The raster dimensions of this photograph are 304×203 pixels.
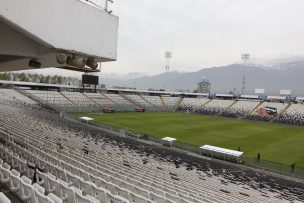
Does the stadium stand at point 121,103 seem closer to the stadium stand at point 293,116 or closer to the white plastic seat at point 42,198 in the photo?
the stadium stand at point 293,116

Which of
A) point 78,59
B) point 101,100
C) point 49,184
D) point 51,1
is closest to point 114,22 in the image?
point 78,59

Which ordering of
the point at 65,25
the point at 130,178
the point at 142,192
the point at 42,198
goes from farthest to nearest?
the point at 130,178 < the point at 142,192 < the point at 65,25 < the point at 42,198

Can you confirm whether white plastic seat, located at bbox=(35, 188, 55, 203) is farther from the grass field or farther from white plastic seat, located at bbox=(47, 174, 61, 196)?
the grass field

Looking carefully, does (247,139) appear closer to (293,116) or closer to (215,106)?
(293,116)

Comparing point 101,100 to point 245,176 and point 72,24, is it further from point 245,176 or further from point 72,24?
point 72,24

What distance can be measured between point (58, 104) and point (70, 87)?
55.9 ft

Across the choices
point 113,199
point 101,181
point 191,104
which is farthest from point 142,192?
point 191,104

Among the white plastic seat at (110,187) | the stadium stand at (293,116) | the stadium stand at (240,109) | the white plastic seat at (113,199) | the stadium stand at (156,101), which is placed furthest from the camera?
the stadium stand at (156,101)

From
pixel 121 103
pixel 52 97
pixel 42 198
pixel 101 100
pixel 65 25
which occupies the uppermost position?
pixel 65 25

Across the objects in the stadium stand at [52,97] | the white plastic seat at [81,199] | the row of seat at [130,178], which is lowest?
the row of seat at [130,178]

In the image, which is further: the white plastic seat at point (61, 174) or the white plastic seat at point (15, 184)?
the white plastic seat at point (61, 174)

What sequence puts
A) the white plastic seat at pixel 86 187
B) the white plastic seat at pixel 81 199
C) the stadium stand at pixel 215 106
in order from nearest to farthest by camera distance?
1. the white plastic seat at pixel 81 199
2. the white plastic seat at pixel 86 187
3. the stadium stand at pixel 215 106

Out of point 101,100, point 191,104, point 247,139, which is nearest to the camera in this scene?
point 247,139

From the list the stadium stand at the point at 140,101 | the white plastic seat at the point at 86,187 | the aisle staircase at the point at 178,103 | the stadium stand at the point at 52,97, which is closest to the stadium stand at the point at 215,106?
the aisle staircase at the point at 178,103
